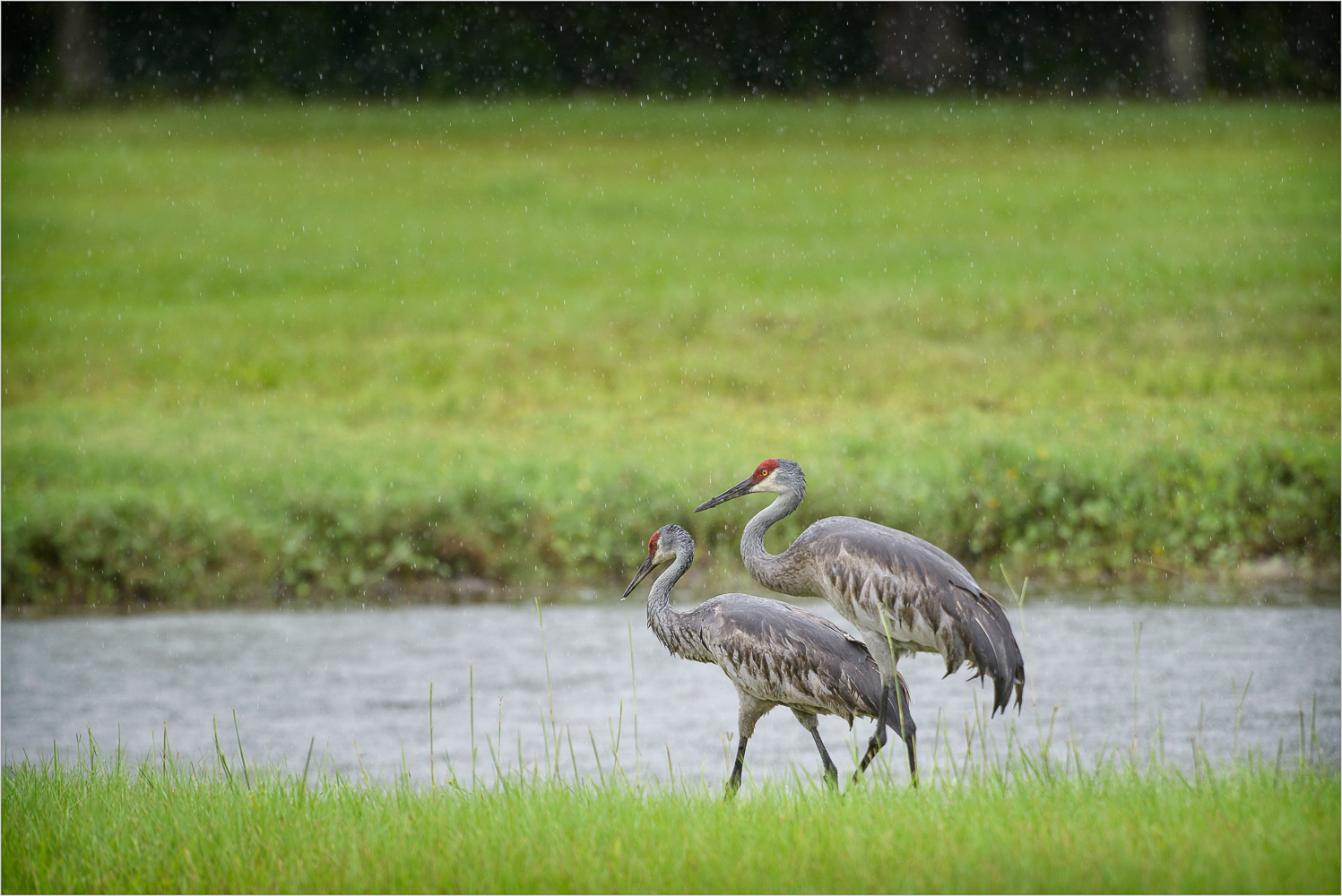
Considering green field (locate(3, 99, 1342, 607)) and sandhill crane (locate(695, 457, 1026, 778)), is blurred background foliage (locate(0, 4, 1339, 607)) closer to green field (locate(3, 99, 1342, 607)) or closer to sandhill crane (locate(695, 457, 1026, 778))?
green field (locate(3, 99, 1342, 607))

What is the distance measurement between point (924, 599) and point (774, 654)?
26.3 inches

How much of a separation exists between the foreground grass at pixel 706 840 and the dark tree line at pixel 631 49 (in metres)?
27.6

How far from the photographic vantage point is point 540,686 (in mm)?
9938

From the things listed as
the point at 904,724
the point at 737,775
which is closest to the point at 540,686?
the point at 737,775

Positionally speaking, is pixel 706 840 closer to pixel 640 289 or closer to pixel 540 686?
pixel 540 686

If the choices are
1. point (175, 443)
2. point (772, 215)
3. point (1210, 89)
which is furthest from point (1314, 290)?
point (175, 443)

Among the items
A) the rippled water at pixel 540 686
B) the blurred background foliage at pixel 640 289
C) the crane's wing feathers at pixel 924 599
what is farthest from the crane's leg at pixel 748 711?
the blurred background foliage at pixel 640 289

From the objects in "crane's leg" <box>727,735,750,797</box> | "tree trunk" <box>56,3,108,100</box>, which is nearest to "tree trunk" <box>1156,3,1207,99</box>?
"tree trunk" <box>56,3,108,100</box>

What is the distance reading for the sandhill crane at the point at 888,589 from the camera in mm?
5633

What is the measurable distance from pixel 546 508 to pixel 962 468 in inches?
143

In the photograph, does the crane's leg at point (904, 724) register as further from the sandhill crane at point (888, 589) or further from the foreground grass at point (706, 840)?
the foreground grass at point (706, 840)

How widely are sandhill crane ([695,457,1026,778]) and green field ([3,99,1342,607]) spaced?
626 centimetres

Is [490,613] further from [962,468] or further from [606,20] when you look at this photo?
[606,20]

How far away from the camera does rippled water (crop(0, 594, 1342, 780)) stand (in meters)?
8.48
